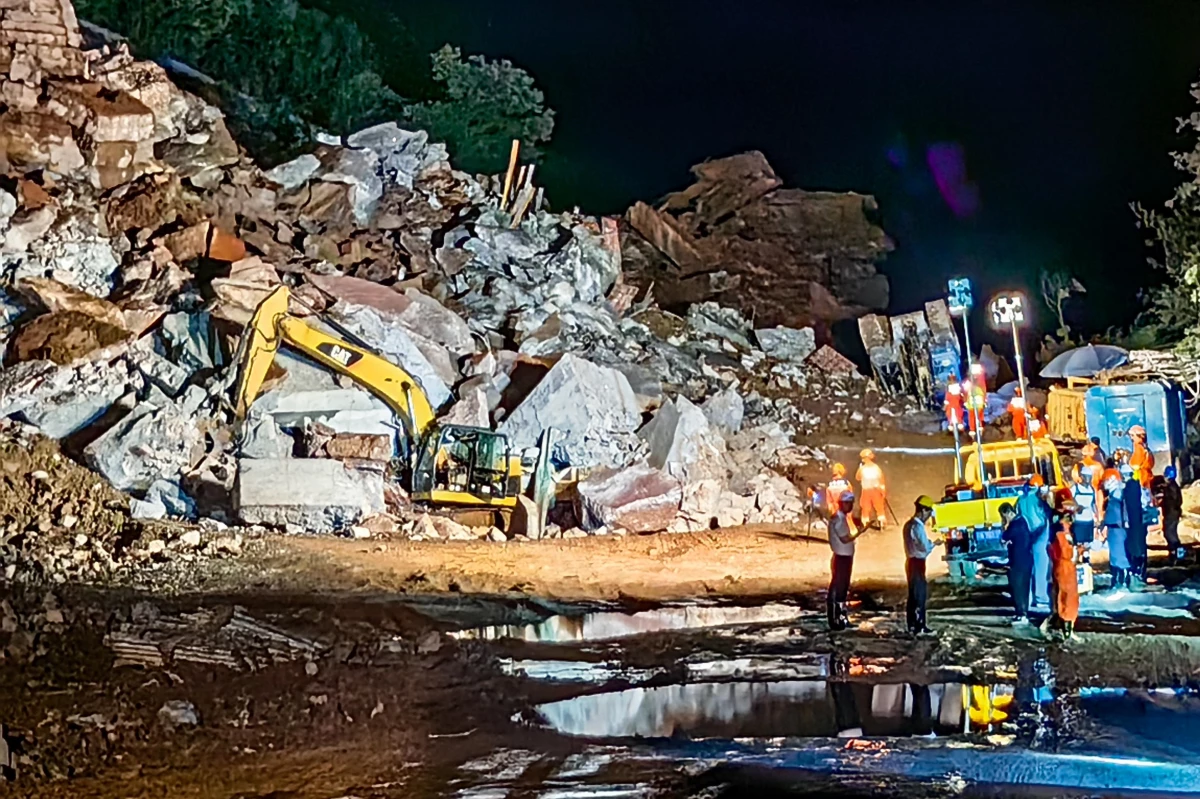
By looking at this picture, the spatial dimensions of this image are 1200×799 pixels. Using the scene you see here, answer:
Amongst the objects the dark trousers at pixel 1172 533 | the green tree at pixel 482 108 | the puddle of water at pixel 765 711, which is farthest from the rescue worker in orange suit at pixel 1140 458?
the green tree at pixel 482 108

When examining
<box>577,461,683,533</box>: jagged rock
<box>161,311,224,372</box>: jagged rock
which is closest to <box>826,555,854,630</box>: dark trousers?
<box>577,461,683,533</box>: jagged rock

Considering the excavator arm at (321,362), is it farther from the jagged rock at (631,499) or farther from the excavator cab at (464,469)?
the jagged rock at (631,499)

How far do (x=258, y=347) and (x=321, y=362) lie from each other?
937 mm

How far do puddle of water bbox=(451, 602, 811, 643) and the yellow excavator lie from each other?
17.0 ft

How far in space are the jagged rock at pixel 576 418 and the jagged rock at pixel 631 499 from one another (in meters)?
0.92

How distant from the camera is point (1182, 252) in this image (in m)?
22.4

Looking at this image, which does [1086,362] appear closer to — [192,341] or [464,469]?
[464,469]

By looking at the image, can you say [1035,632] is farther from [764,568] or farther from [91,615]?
[91,615]

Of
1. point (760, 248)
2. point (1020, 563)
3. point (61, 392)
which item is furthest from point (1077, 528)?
point (760, 248)

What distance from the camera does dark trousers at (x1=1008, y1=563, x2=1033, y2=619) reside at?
10.5 m

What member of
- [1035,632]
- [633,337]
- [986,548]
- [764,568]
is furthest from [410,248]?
[1035,632]

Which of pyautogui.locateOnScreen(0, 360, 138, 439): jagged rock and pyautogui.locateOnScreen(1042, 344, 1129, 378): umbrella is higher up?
pyautogui.locateOnScreen(1042, 344, 1129, 378): umbrella

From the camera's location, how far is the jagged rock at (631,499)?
16.5 meters

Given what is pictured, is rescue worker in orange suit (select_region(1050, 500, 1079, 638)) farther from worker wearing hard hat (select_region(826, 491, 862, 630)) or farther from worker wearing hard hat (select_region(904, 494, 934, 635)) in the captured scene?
worker wearing hard hat (select_region(826, 491, 862, 630))
